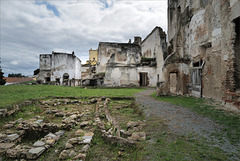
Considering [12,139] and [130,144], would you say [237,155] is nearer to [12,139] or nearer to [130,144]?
[130,144]

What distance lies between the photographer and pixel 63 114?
5660 mm

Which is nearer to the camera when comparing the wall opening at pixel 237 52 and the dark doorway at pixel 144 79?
the wall opening at pixel 237 52

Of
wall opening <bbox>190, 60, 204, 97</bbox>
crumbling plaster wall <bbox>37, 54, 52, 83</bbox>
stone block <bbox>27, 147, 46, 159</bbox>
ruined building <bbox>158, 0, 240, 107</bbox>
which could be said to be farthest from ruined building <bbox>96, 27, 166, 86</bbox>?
stone block <bbox>27, 147, 46, 159</bbox>

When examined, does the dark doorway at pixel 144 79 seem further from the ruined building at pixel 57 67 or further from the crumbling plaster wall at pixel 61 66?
the crumbling plaster wall at pixel 61 66

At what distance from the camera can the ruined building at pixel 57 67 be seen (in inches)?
1038

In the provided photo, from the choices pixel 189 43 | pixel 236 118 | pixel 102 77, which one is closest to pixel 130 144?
pixel 236 118

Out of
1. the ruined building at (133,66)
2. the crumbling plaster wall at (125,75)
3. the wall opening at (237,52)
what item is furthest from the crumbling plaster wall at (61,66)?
the wall opening at (237,52)

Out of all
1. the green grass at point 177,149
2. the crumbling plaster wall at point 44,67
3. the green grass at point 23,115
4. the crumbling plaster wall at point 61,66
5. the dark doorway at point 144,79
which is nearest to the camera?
the green grass at point 177,149

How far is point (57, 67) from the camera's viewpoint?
2642cm

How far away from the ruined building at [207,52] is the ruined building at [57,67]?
21.1 metres

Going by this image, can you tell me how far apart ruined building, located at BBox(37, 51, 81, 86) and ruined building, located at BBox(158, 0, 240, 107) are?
69.3 feet

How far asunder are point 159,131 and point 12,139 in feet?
12.3

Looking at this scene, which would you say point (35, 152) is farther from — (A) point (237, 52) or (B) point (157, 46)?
(B) point (157, 46)

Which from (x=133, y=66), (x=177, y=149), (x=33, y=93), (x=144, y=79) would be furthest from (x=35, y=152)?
(x=144, y=79)
